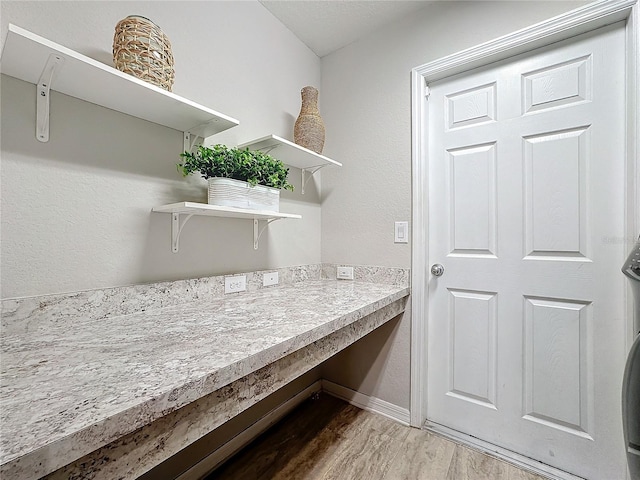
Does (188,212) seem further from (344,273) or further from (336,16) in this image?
(336,16)

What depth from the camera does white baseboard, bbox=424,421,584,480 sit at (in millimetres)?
1339

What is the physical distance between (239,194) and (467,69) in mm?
1421

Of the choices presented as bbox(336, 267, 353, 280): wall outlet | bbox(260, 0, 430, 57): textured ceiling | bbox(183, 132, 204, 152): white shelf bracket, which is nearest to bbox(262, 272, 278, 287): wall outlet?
bbox(336, 267, 353, 280): wall outlet

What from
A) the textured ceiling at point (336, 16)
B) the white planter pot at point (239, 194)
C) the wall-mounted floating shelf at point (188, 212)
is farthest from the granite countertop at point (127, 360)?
the textured ceiling at point (336, 16)

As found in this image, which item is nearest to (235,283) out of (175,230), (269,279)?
(269,279)

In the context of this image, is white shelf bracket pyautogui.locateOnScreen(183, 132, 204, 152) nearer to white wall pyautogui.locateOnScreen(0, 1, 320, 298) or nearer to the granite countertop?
white wall pyautogui.locateOnScreen(0, 1, 320, 298)

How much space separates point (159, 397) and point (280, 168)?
1.03 meters

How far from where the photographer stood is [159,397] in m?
0.55

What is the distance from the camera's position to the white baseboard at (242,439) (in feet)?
4.27

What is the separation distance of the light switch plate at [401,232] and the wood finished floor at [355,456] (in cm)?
→ 109

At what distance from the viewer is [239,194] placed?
1229 mm

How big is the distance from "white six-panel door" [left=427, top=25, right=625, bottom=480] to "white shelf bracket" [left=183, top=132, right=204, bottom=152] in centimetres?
130

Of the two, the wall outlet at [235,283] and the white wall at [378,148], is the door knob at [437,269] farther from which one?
the wall outlet at [235,283]

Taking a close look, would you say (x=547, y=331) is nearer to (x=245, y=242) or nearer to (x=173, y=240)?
(x=245, y=242)
